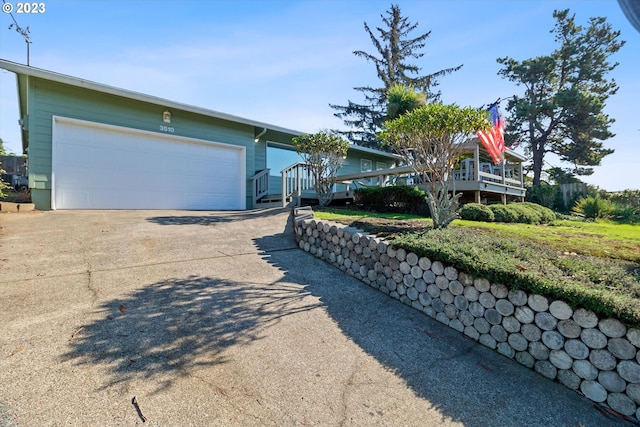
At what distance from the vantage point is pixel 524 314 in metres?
2.66

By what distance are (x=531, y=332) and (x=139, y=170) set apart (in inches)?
392

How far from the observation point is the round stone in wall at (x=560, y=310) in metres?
2.39

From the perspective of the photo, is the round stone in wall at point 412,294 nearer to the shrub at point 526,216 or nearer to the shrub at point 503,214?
the shrub at point 503,214

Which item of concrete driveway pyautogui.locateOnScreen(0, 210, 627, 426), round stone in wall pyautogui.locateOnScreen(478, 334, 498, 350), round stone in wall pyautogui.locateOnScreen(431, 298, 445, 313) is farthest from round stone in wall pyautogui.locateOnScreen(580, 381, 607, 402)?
round stone in wall pyautogui.locateOnScreen(431, 298, 445, 313)

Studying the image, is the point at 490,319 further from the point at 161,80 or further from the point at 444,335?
the point at 161,80

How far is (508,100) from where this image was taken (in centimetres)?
2212

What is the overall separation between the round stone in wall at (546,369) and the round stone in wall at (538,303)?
431 millimetres

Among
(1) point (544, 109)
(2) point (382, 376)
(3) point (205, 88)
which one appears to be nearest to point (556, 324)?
(2) point (382, 376)

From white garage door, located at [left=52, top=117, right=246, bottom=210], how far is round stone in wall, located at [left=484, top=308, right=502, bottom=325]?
9.19 meters

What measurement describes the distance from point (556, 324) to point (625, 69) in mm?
27397

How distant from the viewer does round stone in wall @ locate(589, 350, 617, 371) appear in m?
2.20

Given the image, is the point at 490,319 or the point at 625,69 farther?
the point at 625,69

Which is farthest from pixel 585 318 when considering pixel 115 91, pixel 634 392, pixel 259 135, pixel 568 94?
pixel 568 94

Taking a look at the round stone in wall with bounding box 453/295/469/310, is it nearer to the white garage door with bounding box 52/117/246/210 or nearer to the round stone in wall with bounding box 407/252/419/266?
the round stone in wall with bounding box 407/252/419/266
